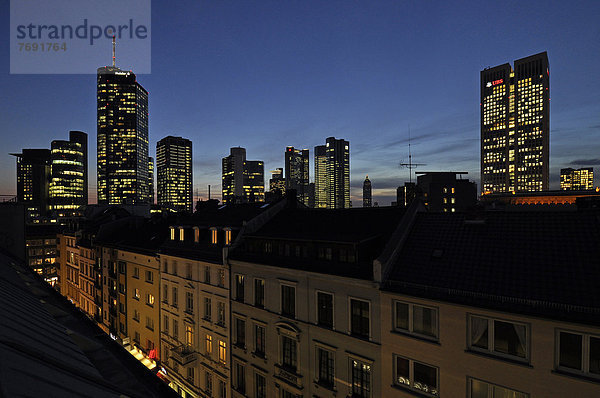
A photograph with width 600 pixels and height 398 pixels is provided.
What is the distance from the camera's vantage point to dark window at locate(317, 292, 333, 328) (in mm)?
22203

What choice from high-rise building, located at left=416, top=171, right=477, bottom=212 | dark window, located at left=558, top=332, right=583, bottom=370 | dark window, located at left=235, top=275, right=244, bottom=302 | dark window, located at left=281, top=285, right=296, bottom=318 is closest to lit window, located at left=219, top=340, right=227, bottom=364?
dark window, located at left=235, top=275, right=244, bottom=302

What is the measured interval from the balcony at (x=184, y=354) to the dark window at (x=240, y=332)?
7656mm

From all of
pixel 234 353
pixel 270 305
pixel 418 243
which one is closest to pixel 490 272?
pixel 418 243

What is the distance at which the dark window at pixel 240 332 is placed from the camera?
2852 centimetres

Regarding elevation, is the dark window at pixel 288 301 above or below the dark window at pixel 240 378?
above

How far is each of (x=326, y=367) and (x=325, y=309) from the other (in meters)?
4.29

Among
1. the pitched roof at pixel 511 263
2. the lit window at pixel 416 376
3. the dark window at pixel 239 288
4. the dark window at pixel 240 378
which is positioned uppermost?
the pitched roof at pixel 511 263

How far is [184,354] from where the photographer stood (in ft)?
108

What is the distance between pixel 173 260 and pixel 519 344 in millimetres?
34256

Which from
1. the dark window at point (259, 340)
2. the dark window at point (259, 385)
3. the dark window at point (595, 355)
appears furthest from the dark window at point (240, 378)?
the dark window at point (595, 355)

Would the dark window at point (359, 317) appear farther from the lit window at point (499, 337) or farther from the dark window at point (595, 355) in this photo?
the dark window at point (595, 355)

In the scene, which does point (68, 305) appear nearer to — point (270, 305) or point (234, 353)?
point (270, 305)

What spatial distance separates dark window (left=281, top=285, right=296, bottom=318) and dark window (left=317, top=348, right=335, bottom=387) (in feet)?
12.1

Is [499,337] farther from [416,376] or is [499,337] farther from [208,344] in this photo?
[208,344]
